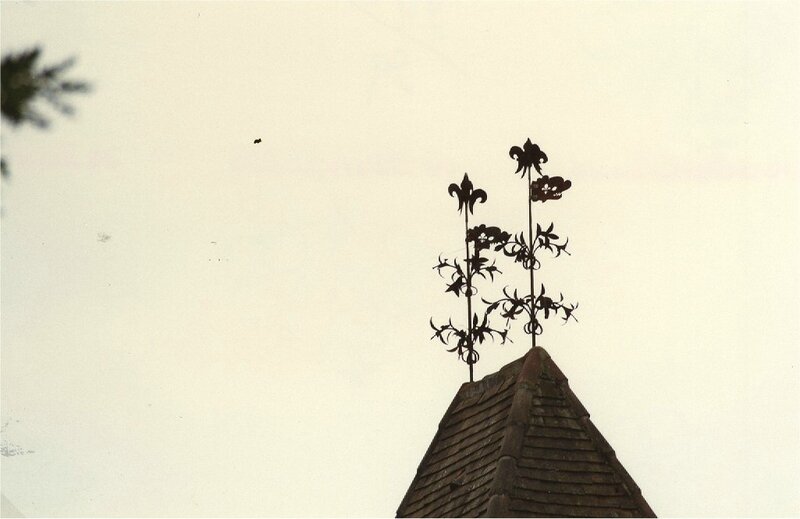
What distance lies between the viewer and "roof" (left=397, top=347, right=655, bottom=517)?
36.6 ft

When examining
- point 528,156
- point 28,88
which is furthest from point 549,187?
point 28,88

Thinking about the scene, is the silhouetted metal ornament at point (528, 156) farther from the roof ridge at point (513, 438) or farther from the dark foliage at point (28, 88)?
the dark foliage at point (28, 88)

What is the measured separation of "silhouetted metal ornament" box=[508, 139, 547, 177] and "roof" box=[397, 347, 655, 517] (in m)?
1.81

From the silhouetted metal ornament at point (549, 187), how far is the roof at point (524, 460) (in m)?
1.49

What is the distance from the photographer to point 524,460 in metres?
11.5

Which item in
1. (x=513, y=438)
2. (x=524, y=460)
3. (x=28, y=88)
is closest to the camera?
(x=28, y=88)

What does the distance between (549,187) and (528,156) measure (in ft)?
1.28

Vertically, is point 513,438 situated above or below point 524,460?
above

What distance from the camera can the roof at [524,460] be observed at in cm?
1116

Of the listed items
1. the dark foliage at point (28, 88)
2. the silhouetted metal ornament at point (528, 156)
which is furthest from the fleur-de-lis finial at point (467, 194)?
the dark foliage at point (28, 88)

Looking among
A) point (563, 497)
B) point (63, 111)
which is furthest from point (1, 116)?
point (563, 497)

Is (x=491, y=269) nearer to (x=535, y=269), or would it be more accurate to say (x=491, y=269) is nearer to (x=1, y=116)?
(x=535, y=269)

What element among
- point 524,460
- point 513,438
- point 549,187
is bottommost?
point 524,460

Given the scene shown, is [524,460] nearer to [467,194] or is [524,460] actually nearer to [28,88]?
[467,194]
